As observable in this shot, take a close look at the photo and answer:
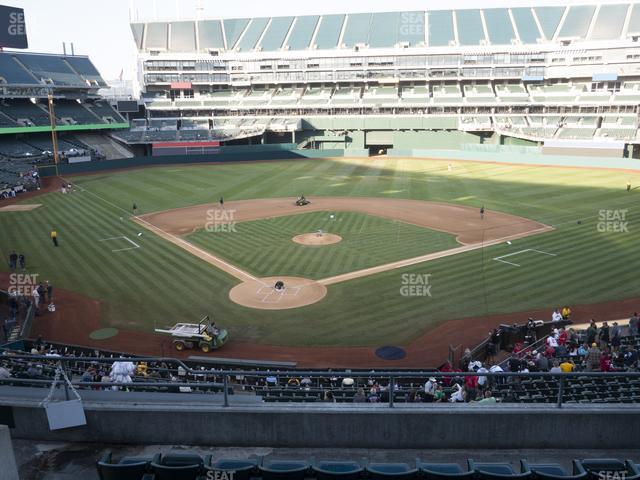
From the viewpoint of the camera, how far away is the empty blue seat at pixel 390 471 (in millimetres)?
6629

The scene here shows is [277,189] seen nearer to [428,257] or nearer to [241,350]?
[428,257]

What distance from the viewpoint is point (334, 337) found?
20.8 metres

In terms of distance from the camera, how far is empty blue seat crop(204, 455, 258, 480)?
663 cm

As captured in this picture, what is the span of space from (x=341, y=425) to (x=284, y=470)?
4.91 ft

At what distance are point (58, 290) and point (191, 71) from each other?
238ft

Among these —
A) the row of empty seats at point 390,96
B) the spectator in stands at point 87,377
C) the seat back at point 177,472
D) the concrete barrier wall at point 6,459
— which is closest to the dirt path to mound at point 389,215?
the spectator in stands at point 87,377

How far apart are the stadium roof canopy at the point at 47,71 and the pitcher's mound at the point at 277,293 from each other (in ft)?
214

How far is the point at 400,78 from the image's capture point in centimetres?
8794

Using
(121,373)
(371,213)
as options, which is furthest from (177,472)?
(371,213)

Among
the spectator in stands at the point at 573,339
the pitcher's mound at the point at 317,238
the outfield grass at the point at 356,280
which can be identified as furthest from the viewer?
the pitcher's mound at the point at 317,238

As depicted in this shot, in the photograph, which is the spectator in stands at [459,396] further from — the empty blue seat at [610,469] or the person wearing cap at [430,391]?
the empty blue seat at [610,469]

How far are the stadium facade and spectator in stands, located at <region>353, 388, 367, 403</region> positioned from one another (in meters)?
69.6

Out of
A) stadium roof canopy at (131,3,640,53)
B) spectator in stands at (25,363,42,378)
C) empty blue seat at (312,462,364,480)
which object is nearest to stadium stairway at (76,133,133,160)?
stadium roof canopy at (131,3,640,53)

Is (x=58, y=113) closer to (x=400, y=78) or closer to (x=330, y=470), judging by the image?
(x=400, y=78)
